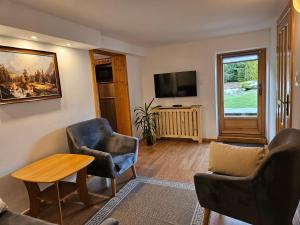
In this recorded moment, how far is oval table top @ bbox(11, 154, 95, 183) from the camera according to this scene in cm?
196

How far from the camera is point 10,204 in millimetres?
2230

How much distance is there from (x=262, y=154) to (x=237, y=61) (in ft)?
10.1

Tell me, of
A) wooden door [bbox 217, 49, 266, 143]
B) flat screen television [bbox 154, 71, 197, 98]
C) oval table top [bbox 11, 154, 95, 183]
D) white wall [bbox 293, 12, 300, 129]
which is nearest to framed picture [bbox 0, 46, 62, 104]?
oval table top [bbox 11, 154, 95, 183]

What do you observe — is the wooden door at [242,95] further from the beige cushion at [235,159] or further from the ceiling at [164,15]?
the beige cushion at [235,159]

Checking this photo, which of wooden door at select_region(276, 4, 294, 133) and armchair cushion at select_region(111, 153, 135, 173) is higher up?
wooden door at select_region(276, 4, 294, 133)

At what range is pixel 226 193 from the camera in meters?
1.56

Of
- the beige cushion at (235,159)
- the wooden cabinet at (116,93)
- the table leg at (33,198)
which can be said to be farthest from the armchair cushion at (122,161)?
the wooden cabinet at (116,93)

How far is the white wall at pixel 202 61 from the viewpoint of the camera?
13.3 ft

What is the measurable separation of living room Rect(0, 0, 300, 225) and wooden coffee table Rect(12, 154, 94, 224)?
0.04ft

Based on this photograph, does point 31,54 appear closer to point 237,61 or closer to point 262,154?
point 262,154

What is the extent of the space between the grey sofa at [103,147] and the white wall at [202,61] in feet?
7.06

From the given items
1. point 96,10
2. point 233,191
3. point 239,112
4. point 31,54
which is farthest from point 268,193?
point 239,112

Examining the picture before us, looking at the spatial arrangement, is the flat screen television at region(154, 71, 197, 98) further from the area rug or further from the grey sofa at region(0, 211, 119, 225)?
the grey sofa at region(0, 211, 119, 225)

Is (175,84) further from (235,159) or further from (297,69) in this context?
(235,159)
